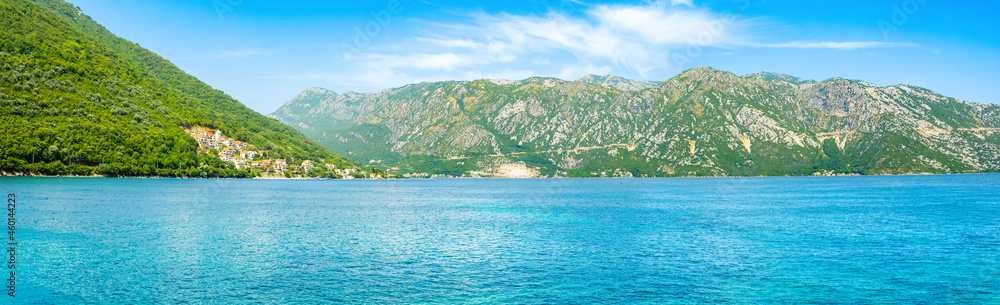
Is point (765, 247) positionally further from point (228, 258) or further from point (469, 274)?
point (228, 258)

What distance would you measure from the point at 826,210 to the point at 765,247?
54045mm

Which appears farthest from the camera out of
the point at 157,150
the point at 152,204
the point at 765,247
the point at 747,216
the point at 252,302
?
the point at 157,150

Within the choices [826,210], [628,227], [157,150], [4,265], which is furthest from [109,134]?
[826,210]

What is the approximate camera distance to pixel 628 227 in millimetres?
67938

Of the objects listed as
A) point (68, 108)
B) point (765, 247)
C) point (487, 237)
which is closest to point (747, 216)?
point (765, 247)

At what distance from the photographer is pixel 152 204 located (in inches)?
3538

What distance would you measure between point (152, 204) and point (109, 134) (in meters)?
115

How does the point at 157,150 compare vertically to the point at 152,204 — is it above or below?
above

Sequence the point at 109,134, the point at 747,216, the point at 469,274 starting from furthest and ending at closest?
the point at 109,134 → the point at 747,216 → the point at 469,274

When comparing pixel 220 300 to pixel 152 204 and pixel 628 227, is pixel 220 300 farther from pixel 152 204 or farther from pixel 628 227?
pixel 152 204

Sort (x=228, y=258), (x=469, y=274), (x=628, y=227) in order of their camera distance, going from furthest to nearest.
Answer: (x=628, y=227) < (x=228, y=258) < (x=469, y=274)

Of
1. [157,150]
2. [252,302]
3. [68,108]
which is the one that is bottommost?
[252,302]

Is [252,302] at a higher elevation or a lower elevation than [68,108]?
lower

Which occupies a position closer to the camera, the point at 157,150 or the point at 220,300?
the point at 220,300
